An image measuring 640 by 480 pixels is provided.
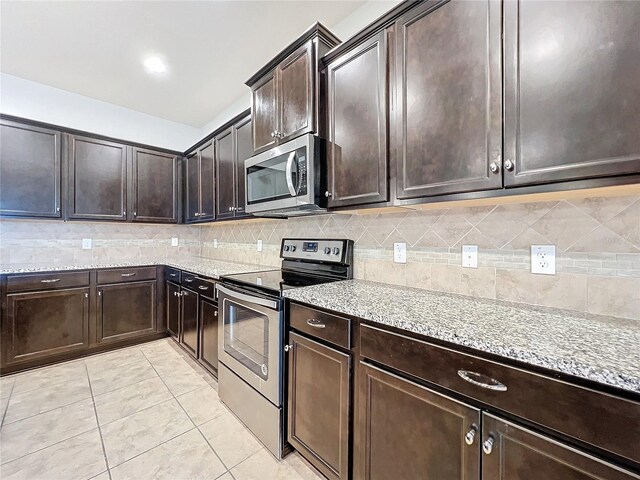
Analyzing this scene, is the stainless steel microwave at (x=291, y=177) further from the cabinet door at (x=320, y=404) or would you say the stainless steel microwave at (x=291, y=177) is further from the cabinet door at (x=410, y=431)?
the cabinet door at (x=410, y=431)

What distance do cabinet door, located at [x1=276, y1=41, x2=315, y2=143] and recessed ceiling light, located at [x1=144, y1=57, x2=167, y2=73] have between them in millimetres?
1321

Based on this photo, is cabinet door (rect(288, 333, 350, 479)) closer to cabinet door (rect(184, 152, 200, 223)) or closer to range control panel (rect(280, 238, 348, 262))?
range control panel (rect(280, 238, 348, 262))

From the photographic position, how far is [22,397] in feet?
6.79

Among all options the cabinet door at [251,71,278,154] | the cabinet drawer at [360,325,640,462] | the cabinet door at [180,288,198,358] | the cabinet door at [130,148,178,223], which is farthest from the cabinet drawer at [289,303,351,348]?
the cabinet door at [130,148,178,223]

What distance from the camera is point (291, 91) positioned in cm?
182

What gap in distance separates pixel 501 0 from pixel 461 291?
1.20 metres

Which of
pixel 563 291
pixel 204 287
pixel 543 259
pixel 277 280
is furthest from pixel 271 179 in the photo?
pixel 563 291

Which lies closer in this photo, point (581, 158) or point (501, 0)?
point (581, 158)

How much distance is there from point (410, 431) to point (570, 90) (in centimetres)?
124

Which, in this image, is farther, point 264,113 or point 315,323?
point 264,113

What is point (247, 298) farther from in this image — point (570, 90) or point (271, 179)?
point (570, 90)

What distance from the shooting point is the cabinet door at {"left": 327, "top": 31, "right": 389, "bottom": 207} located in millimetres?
1409

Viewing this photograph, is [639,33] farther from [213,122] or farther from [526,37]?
[213,122]

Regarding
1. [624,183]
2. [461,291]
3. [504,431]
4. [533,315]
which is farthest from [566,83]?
[504,431]
